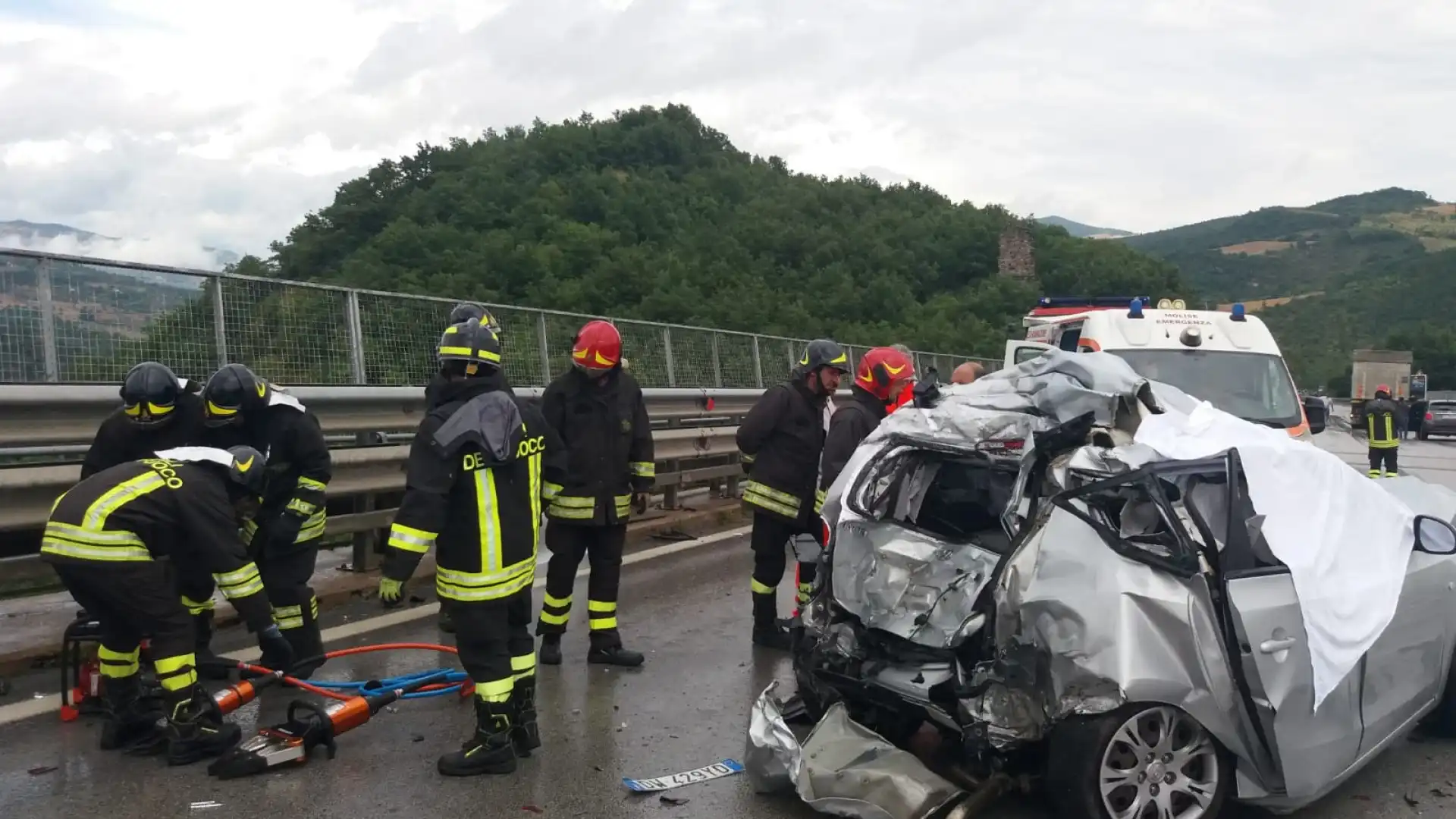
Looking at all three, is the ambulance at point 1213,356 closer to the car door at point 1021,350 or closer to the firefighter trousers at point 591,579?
the car door at point 1021,350

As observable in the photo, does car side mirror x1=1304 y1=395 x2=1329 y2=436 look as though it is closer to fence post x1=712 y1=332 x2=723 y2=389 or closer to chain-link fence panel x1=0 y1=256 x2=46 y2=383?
fence post x1=712 y1=332 x2=723 y2=389

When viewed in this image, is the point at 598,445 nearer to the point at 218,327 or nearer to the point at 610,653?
the point at 610,653

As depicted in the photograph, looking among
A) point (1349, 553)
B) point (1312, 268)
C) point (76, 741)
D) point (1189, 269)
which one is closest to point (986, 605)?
point (1349, 553)

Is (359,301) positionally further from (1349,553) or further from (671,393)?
(1349,553)

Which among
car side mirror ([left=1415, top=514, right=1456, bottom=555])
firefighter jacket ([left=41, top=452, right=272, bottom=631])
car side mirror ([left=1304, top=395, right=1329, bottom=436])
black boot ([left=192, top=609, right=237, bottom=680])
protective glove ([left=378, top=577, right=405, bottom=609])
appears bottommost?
black boot ([left=192, top=609, right=237, bottom=680])

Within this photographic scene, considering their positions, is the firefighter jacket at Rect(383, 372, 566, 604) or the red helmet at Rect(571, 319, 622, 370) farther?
the red helmet at Rect(571, 319, 622, 370)

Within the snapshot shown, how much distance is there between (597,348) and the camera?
6.33 metres

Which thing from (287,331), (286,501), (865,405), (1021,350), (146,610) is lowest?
(146,610)

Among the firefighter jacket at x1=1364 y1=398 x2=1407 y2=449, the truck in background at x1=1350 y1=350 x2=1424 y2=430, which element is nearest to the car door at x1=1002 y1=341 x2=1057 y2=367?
the firefighter jacket at x1=1364 y1=398 x2=1407 y2=449

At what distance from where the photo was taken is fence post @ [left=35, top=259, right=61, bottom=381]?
6633 mm

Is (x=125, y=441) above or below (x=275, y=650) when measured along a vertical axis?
above

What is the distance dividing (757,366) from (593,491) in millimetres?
10083

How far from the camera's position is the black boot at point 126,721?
4.85 meters

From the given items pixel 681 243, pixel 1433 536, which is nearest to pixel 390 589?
pixel 1433 536
